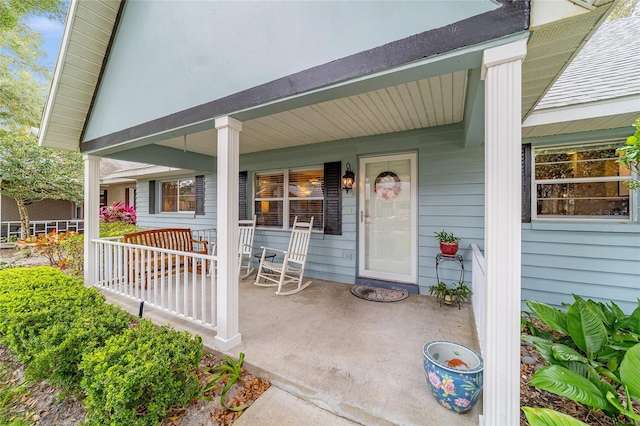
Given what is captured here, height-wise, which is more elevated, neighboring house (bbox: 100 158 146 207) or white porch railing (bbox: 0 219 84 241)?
neighboring house (bbox: 100 158 146 207)

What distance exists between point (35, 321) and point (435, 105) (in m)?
4.43

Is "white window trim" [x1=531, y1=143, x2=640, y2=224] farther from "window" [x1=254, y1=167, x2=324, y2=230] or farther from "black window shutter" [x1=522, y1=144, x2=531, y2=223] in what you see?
"window" [x1=254, y1=167, x2=324, y2=230]

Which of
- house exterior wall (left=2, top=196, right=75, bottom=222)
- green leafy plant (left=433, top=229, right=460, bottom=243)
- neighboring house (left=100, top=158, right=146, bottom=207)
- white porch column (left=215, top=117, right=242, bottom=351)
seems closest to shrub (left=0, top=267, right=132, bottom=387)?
white porch column (left=215, top=117, right=242, bottom=351)

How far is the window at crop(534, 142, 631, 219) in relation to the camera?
Answer: 293cm

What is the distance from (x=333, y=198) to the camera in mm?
4418

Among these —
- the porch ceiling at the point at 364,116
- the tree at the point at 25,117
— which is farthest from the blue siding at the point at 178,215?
the tree at the point at 25,117

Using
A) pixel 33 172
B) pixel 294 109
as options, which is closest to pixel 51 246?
pixel 33 172

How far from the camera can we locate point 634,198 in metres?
2.83

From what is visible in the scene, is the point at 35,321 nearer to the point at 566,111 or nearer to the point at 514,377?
the point at 514,377

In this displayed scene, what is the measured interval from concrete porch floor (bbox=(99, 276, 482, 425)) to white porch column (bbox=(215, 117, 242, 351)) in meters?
0.26

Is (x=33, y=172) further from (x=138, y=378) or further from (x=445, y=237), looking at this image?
(x=445, y=237)

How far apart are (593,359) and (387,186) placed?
9.41 ft

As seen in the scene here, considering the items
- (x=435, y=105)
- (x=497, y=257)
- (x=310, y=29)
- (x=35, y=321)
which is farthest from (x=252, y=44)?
(x=35, y=321)

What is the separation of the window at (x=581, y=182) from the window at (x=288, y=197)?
3152 millimetres
